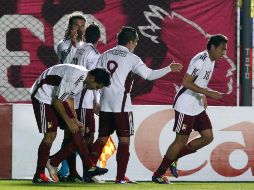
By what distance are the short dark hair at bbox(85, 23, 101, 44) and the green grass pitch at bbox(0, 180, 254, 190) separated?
1.61 meters

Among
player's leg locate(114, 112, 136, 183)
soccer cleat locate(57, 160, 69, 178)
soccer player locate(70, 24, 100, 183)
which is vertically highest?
soccer player locate(70, 24, 100, 183)

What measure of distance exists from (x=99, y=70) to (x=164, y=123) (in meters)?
2.22

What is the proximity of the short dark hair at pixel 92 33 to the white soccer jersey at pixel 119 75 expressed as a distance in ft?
1.36

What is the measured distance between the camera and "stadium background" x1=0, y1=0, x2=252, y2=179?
14508 mm

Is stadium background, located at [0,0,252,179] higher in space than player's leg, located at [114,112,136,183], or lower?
higher

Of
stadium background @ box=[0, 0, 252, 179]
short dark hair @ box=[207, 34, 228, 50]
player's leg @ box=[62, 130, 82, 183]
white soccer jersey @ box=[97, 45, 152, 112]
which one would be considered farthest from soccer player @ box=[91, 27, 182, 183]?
stadium background @ box=[0, 0, 252, 179]

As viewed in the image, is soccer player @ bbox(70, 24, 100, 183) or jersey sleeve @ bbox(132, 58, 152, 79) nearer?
jersey sleeve @ bbox(132, 58, 152, 79)

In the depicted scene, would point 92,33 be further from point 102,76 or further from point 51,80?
point 102,76

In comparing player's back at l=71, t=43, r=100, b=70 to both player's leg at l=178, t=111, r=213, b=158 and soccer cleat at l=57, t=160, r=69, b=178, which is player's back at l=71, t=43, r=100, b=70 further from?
player's leg at l=178, t=111, r=213, b=158

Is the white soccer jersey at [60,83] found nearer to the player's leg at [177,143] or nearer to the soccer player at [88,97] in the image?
the soccer player at [88,97]

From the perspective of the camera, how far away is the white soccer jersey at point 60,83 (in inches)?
403

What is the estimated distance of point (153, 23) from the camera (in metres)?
14.8

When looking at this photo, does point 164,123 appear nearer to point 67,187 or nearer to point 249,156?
point 249,156

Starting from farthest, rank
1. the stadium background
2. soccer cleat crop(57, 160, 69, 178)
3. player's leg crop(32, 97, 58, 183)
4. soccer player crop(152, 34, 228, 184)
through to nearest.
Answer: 1. the stadium background
2. soccer cleat crop(57, 160, 69, 178)
3. soccer player crop(152, 34, 228, 184)
4. player's leg crop(32, 97, 58, 183)
